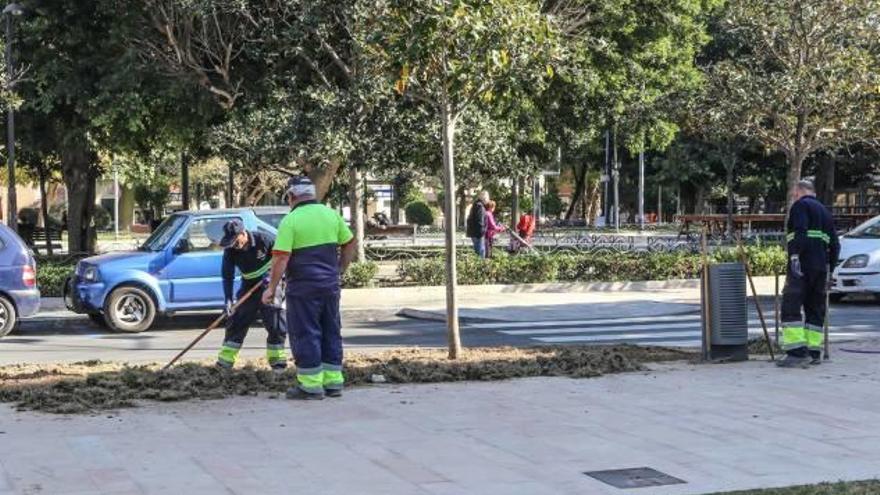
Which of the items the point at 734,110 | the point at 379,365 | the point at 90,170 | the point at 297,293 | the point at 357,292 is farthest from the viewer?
→ the point at 90,170

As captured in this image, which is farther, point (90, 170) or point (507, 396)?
point (90, 170)

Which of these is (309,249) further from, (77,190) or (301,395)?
(77,190)

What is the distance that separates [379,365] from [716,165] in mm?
50735

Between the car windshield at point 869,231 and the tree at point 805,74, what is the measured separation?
4.81ft

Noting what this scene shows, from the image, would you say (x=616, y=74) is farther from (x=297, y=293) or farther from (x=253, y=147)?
(x=297, y=293)

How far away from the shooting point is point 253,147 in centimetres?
2144

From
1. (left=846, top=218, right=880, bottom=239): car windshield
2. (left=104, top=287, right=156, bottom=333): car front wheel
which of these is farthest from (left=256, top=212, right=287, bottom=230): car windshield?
(left=846, top=218, right=880, bottom=239): car windshield

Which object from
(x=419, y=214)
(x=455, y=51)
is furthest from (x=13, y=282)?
(x=419, y=214)

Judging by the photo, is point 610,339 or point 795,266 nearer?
point 795,266

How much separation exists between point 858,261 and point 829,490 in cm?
1346

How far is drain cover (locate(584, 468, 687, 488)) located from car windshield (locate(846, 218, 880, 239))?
14.0 meters

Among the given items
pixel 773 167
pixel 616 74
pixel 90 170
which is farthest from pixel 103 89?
pixel 773 167

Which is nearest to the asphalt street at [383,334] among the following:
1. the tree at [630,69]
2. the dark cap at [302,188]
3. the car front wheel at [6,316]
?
the car front wheel at [6,316]

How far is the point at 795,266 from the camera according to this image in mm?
10773
